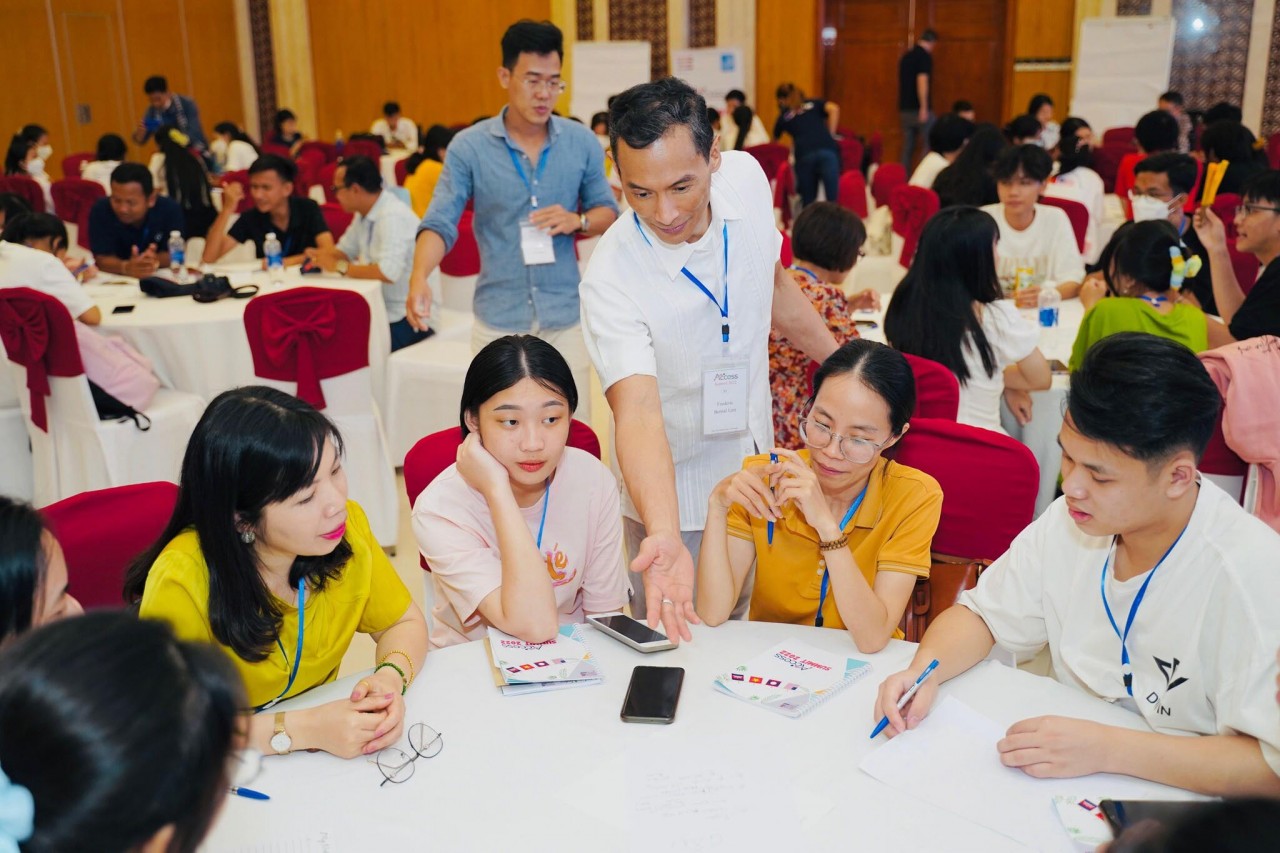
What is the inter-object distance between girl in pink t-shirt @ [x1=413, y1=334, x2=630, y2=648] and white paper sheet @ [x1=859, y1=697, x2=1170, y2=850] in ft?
2.13

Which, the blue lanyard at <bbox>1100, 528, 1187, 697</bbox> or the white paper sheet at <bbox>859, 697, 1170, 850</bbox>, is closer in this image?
the white paper sheet at <bbox>859, 697, 1170, 850</bbox>

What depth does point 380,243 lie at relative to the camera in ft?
16.1

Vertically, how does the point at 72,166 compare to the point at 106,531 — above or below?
above

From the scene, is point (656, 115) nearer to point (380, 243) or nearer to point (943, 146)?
point (380, 243)

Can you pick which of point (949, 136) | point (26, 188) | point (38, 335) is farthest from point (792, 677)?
point (26, 188)

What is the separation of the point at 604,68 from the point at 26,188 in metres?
6.58

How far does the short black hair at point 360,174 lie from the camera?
4812 millimetres

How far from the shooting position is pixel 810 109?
9.45 meters

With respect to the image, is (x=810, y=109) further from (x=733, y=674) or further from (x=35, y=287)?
(x=733, y=674)

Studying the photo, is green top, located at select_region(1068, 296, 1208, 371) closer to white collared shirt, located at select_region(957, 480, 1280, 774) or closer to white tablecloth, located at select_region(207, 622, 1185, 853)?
white collared shirt, located at select_region(957, 480, 1280, 774)

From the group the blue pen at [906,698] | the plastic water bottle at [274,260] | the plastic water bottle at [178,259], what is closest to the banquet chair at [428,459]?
the blue pen at [906,698]

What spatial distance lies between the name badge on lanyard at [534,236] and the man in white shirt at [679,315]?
3.92 feet

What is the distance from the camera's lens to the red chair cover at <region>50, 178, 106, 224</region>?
720cm

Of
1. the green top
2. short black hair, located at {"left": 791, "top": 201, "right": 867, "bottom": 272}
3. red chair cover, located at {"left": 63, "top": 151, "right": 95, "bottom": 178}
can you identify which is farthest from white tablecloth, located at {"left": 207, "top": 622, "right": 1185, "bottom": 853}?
red chair cover, located at {"left": 63, "top": 151, "right": 95, "bottom": 178}
